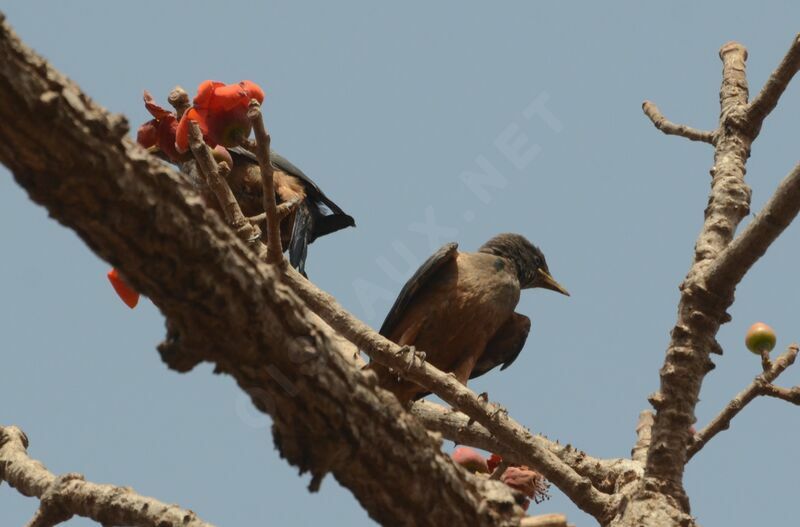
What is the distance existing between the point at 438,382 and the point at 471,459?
0.54 m

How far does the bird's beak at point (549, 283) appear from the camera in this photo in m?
7.40

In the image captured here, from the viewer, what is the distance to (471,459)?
4.71 m

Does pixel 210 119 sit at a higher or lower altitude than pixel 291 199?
lower

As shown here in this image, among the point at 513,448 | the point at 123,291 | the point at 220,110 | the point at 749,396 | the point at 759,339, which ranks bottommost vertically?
the point at 123,291

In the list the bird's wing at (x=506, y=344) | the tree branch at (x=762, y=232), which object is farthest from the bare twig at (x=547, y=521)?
the bird's wing at (x=506, y=344)

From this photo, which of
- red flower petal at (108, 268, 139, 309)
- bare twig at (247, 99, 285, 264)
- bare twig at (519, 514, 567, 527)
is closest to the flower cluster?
bare twig at (247, 99, 285, 264)

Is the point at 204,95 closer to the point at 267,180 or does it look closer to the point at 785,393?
the point at 267,180

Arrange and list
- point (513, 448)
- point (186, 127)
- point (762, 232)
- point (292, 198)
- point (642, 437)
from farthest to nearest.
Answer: point (292, 198) → point (642, 437) → point (513, 448) → point (186, 127) → point (762, 232)

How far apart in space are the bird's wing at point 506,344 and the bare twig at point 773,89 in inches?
95.1

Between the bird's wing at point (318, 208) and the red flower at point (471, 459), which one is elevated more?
the bird's wing at point (318, 208)

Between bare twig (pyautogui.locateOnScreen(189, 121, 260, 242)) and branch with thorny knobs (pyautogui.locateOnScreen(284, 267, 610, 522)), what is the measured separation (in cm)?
23

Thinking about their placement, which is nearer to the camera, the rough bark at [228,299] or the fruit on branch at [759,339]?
the rough bark at [228,299]

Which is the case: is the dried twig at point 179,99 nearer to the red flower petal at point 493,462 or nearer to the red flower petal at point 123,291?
the red flower petal at point 123,291

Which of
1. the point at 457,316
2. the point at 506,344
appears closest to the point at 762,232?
the point at 457,316
